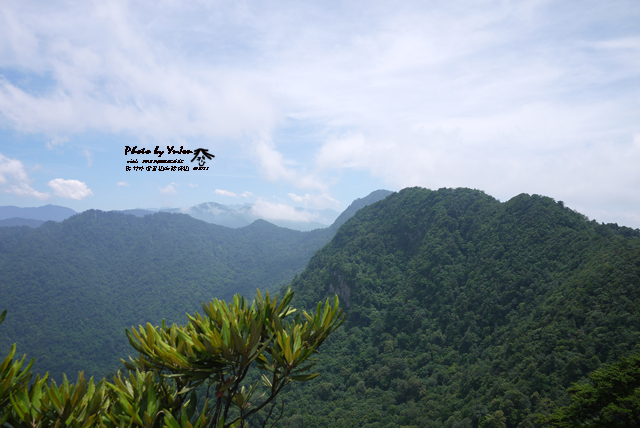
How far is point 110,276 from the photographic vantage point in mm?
142250

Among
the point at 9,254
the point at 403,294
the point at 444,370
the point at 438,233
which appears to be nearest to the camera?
the point at 444,370

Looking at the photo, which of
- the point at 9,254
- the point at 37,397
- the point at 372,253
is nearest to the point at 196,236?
the point at 9,254

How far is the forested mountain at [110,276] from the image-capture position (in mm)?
90812

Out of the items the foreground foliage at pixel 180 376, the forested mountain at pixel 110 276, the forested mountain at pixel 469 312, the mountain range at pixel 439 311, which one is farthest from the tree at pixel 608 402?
the forested mountain at pixel 110 276

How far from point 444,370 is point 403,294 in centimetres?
2008

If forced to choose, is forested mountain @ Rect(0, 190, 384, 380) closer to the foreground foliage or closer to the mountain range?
the mountain range

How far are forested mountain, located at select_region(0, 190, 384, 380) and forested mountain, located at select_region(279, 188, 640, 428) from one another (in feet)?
182

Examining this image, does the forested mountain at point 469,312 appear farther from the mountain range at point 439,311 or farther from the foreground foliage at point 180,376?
the foreground foliage at point 180,376

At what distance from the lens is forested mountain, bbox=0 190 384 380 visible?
298 feet

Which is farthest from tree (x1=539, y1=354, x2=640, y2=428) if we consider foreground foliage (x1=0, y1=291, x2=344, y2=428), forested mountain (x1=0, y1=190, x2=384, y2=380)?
forested mountain (x1=0, y1=190, x2=384, y2=380)

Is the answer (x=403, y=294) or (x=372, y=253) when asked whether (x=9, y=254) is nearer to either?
(x=372, y=253)

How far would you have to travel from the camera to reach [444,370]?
43.1 m

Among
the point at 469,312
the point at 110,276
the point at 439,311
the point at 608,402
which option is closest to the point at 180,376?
the point at 608,402

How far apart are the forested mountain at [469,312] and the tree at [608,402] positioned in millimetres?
10373
